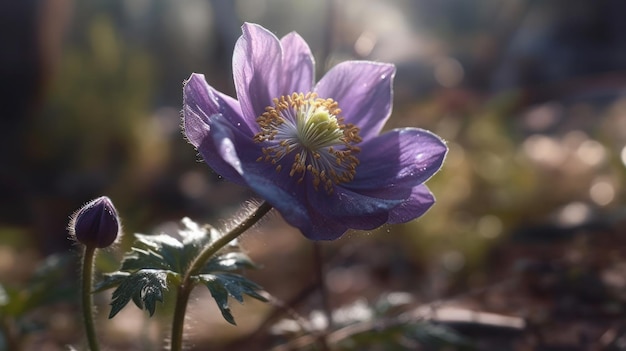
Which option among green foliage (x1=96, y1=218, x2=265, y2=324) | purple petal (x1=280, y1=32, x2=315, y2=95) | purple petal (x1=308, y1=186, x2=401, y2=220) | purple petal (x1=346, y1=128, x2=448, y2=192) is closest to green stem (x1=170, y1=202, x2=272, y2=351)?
green foliage (x1=96, y1=218, x2=265, y2=324)

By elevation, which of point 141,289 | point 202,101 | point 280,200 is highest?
point 202,101

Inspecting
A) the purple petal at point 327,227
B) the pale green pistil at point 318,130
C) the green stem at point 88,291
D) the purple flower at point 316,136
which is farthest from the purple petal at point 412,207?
the green stem at point 88,291

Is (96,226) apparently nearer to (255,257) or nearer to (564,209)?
(255,257)

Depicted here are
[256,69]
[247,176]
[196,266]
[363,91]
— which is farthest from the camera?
[363,91]

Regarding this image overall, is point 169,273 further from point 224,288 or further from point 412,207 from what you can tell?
point 412,207

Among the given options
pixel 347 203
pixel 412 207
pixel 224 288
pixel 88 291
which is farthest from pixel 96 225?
pixel 412 207

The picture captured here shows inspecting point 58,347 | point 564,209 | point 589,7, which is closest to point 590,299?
point 564,209
